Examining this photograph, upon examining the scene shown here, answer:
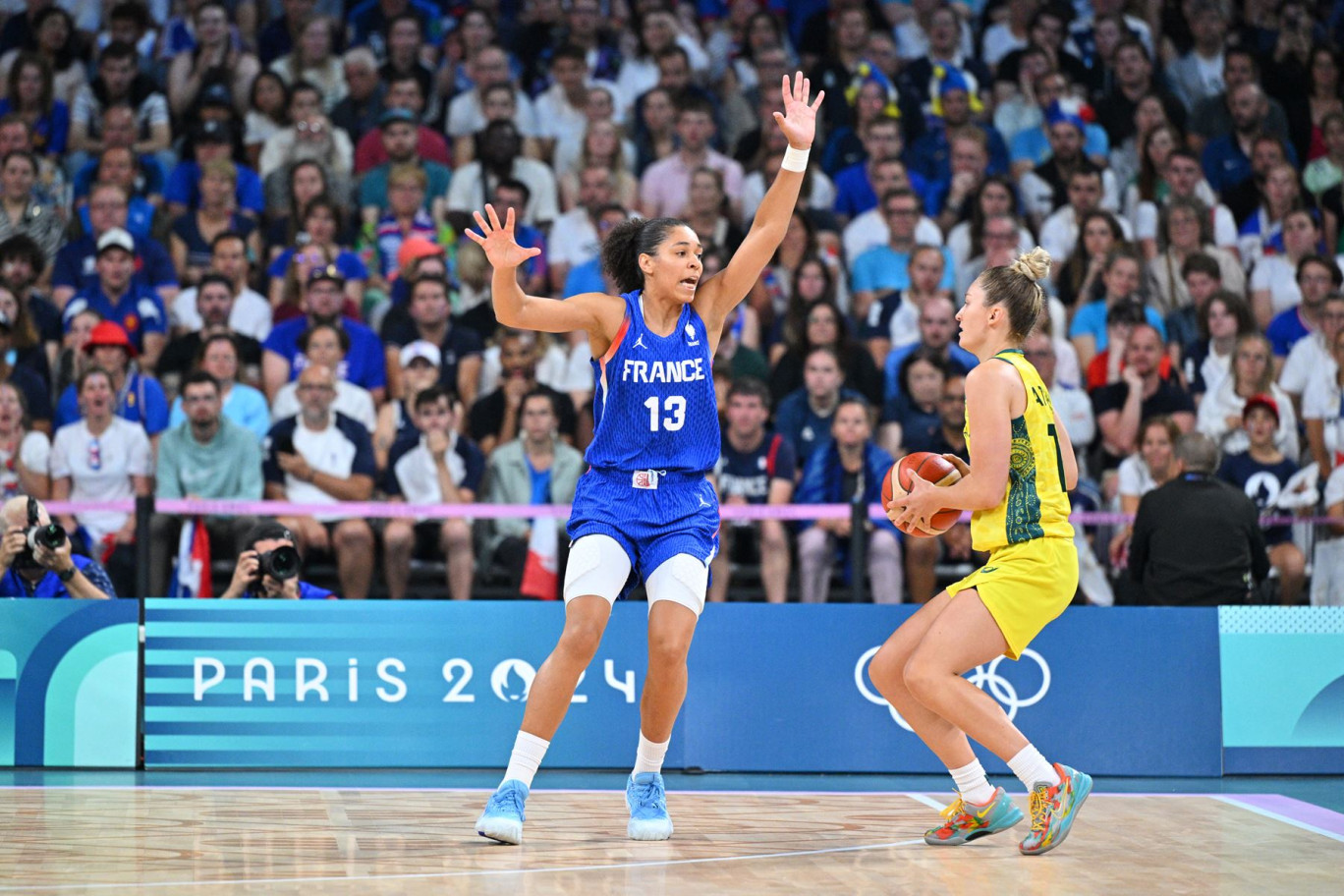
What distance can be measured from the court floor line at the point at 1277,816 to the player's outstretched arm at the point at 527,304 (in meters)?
3.09

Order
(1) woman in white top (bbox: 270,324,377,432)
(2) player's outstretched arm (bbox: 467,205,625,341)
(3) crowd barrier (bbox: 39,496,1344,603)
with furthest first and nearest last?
(1) woman in white top (bbox: 270,324,377,432)
(3) crowd barrier (bbox: 39,496,1344,603)
(2) player's outstretched arm (bbox: 467,205,625,341)

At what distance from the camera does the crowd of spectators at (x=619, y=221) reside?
31.5 ft

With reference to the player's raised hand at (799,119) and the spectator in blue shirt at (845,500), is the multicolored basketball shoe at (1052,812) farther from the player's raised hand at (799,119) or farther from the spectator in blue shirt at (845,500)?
the spectator in blue shirt at (845,500)

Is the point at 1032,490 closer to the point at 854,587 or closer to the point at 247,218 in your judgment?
the point at 854,587

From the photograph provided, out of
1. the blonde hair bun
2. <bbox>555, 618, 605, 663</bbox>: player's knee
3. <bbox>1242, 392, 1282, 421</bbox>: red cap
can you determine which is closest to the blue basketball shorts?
<bbox>555, 618, 605, 663</bbox>: player's knee

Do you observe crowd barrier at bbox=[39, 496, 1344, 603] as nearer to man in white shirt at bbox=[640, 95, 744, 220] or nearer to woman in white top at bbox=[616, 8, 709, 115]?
man in white shirt at bbox=[640, 95, 744, 220]

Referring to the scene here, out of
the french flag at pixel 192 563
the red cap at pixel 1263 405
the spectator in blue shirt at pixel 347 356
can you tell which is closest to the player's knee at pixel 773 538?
the spectator in blue shirt at pixel 347 356

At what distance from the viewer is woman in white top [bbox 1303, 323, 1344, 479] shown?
10.1 m

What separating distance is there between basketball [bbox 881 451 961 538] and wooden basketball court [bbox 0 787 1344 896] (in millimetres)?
1095

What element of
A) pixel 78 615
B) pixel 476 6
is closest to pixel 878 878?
pixel 78 615

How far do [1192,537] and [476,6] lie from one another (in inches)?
300

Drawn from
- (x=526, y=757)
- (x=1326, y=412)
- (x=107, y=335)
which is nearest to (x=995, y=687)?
(x=526, y=757)

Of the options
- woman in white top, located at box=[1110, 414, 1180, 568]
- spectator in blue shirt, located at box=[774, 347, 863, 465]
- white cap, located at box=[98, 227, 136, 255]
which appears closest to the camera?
woman in white top, located at box=[1110, 414, 1180, 568]

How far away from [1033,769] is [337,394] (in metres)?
5.79
